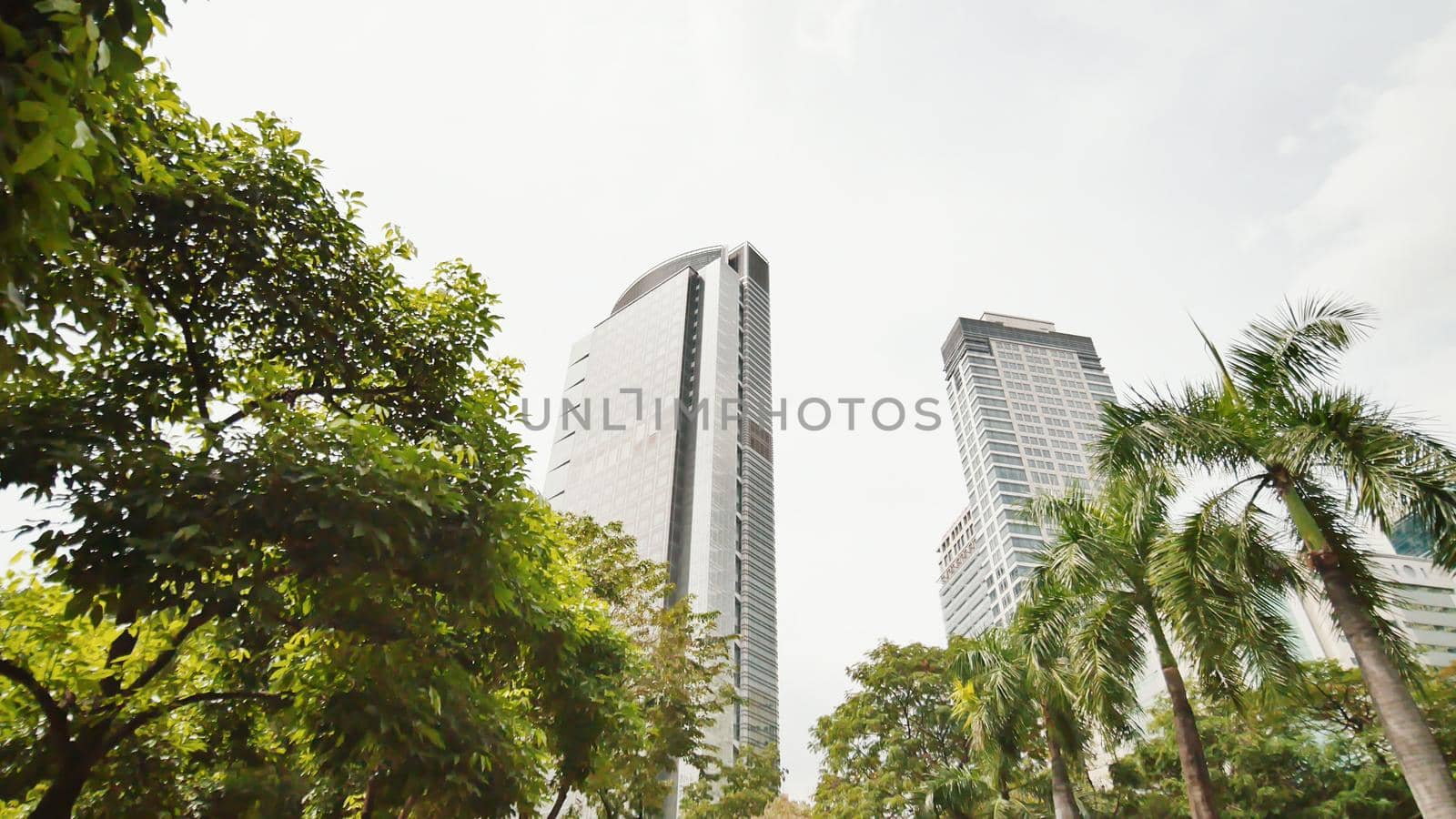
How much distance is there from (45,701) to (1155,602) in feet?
48.1

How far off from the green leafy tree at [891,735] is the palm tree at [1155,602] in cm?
1114

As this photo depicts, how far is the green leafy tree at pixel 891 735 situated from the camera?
24.9m

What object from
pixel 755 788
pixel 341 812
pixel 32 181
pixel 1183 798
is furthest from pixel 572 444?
pixel 32 181

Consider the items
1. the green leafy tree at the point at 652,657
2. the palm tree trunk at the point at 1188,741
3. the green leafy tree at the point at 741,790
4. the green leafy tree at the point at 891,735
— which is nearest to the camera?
the palm tree trunk at the point at 1188,741

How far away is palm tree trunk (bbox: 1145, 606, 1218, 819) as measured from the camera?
12.2 meters

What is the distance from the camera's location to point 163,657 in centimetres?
612

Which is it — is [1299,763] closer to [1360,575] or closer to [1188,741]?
[1188,741]

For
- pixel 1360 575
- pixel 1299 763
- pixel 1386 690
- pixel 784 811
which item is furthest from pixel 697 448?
pixel 1386 690

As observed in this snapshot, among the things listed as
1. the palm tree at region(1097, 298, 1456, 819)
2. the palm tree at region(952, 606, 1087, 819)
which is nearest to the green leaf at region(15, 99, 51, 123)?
the palm tree at region(1097, 298, 1456, 819)

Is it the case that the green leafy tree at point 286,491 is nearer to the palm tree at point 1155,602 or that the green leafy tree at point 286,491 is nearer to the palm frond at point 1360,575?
the palm tree at point 1155,602

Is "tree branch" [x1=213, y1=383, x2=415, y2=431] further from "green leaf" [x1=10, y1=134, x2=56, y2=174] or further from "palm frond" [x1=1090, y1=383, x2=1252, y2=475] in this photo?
"palm frond" [x1=1090, y1=383, x2=1252, y2=475]

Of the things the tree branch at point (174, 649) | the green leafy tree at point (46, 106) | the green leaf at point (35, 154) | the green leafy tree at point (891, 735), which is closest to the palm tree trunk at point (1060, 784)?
the green leafy tree at point (891, 735)

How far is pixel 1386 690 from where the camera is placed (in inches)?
322

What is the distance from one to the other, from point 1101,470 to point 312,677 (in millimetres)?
10724
